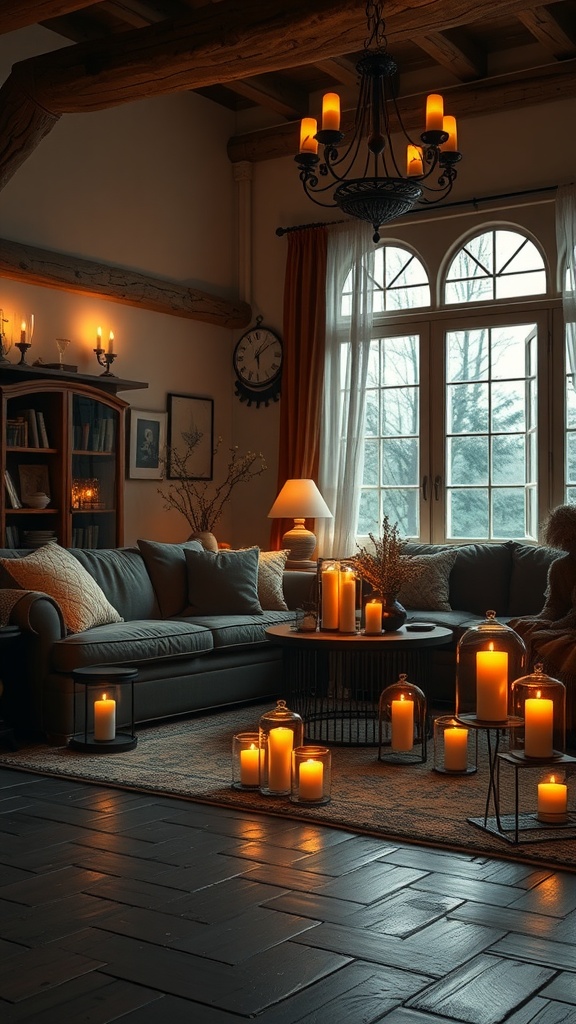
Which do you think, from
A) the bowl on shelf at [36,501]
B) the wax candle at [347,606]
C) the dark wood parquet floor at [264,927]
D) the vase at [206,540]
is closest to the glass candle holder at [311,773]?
the dark wood parquet floor at [264,927]

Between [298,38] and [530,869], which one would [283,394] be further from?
[530,869]

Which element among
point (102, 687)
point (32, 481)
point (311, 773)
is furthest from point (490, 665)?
point (32, 481)

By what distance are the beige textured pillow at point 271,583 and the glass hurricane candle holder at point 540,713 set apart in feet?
10.3

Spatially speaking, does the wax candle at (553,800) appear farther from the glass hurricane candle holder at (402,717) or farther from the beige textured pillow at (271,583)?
the beige textured pillow at (271,583)

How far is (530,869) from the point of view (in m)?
3.08

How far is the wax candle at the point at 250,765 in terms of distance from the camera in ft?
13.0

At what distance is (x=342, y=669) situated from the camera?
506cm

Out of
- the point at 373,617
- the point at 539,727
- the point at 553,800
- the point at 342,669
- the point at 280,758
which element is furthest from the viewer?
the point at 342,669

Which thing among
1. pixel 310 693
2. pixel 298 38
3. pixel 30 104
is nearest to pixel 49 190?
pixel 30 104

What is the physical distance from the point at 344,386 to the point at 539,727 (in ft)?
15.4

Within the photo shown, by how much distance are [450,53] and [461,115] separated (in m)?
0.48

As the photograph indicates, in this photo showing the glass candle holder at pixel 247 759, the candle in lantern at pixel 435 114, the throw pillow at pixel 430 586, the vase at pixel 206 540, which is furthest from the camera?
the vase at pixel 206 540

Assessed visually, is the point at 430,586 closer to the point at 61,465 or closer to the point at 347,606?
the point at 347,606

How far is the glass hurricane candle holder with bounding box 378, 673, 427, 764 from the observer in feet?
14.7
